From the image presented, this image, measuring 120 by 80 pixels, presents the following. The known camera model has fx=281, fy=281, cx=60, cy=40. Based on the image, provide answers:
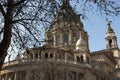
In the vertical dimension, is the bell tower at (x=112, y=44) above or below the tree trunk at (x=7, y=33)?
above

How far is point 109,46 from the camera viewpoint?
7375 centimetres

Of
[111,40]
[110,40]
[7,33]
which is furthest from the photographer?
[110,40]

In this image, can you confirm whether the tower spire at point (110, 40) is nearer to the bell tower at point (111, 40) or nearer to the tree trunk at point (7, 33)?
the bell tower at point (111, 40)

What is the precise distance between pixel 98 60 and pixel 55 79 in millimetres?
24368

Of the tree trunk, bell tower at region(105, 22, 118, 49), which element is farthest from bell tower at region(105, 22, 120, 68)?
the tree trunk

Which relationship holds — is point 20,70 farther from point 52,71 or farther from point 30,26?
point 30,26

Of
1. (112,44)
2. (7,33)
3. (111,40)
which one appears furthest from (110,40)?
(7,33)

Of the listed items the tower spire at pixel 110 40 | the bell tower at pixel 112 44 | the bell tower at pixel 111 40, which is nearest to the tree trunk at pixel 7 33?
the bell tower at pixel 112 44

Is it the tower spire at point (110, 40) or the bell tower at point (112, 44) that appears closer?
the bell tower at point (112, 44)

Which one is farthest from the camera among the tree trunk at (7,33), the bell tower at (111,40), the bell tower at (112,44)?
the bell tower at (111,40)

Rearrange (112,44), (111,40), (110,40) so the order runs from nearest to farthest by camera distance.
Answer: (112,44)
(111,40)
(110,40)

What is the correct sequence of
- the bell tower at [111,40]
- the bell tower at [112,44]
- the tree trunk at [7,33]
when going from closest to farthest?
the tree trunk at [7,33] → the bell tower at [112,44] → the bell tower at [111,40]

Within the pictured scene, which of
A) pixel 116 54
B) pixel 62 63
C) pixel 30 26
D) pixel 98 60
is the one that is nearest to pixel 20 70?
pixel 62 63

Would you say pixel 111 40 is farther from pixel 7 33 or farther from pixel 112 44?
pixel 7 33
